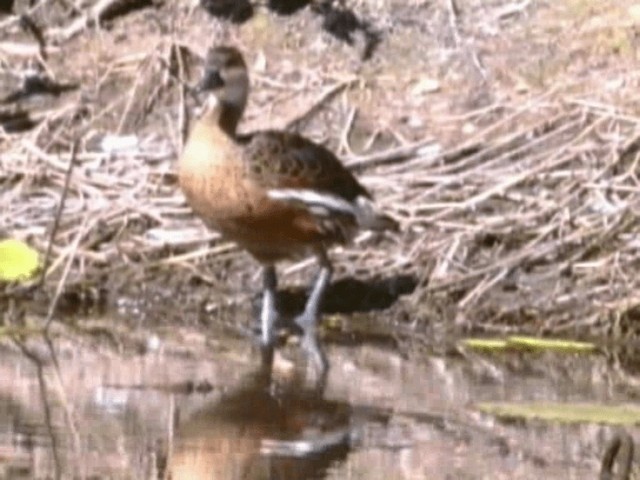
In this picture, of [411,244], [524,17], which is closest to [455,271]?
[411,244]

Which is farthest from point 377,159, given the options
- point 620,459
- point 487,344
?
point 620,459

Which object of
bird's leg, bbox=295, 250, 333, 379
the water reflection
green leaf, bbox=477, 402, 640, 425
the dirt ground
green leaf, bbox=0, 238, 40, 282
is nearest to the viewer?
the water reflection

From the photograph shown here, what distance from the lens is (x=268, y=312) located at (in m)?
9.06

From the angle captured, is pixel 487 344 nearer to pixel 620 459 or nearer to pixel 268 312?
pixel 268 312

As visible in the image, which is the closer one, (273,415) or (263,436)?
(263,436)

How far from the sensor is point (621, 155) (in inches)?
400

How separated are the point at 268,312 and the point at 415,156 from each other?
169 cm

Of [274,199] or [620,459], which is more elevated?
[274,199]

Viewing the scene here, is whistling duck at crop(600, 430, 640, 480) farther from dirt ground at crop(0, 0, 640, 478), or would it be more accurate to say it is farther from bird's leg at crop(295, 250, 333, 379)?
bird's leg at crop(295, 250, 333, 379)

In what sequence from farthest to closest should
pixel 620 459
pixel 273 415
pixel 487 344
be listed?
pixel 487 344
pixel 273 415
pixel 620 459

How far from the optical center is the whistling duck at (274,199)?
9.06 metres

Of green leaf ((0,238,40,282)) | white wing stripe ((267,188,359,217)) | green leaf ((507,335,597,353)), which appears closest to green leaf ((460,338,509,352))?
green leaf ((507,335,597,353))

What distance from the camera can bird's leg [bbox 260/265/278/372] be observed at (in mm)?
8758

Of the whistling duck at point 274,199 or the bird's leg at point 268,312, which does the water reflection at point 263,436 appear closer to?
the bird's leg at point 268,312
